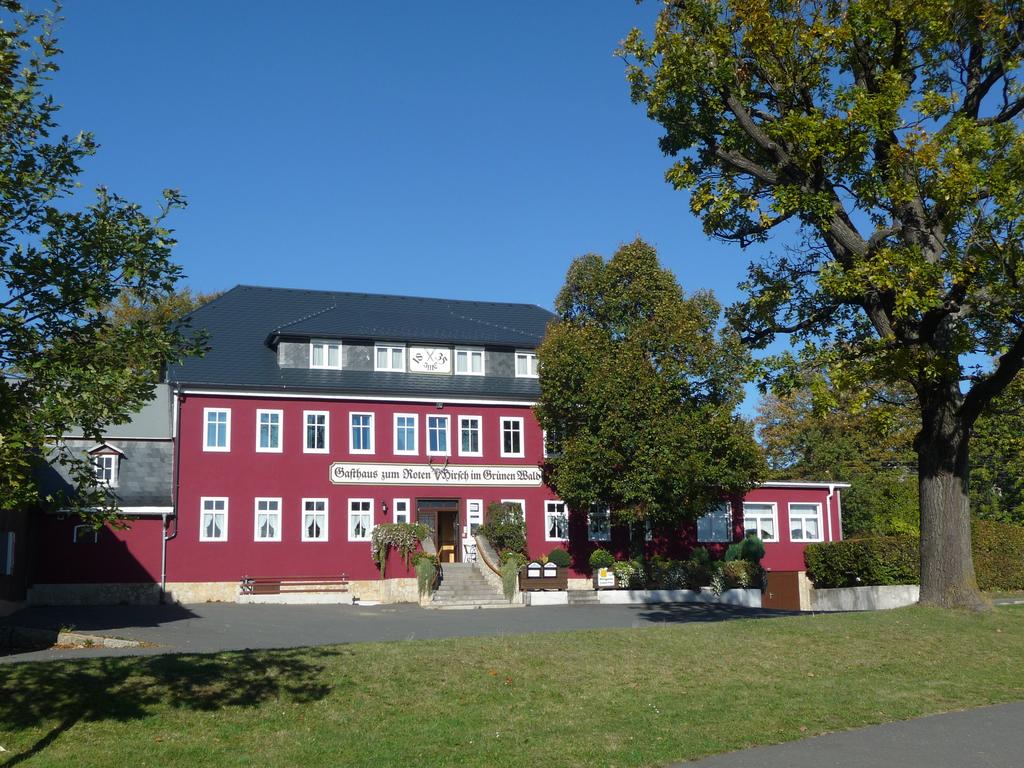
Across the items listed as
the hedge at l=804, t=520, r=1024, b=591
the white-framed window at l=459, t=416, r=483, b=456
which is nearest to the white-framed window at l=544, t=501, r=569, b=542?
the white-framed window at l=459, t=416, r=483, b=456

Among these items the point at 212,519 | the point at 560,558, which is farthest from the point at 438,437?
the point at 212,519

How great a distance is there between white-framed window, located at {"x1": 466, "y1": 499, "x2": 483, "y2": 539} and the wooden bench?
4.81 metres

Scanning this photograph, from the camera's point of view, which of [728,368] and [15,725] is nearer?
[15,725]

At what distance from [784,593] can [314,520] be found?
16.1m

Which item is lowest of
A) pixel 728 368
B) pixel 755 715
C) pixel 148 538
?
pixel 755 715

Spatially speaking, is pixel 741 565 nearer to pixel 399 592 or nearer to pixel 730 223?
pixel 399 592

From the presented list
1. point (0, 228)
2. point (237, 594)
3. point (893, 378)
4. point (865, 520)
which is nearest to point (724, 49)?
point (893, 378)

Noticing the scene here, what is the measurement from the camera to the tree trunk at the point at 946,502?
19.5 meters

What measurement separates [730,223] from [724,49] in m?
3.48

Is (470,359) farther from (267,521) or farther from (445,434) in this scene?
(267,521)

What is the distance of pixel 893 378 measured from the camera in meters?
17.5

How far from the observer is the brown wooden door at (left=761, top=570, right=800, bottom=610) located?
34906 mm

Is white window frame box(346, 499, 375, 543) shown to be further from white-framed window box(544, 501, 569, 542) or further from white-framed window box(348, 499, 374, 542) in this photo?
white-framed window box(544, 501, 569, 542)

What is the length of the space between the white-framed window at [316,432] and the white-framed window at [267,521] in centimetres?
223
